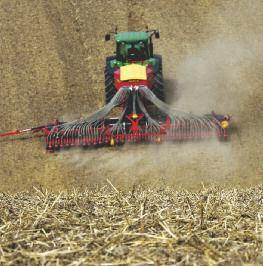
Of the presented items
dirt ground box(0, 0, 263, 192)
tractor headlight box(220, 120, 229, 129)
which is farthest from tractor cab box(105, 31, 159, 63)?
tractor headlight box(220, 120, 229, 129)

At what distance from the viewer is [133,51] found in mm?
14875

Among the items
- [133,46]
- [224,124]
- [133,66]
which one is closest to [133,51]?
[133,46]

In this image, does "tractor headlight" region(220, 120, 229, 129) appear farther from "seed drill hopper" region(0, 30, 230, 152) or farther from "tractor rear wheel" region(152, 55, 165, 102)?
"tractor rear wheel" region(152, 55, 165, 102)

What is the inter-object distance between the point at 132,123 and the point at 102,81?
14.6 ft

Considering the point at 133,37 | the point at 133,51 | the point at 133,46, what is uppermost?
the point at 133,37

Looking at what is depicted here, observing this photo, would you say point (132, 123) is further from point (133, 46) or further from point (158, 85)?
point (133, 46)

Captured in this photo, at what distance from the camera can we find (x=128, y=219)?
4.68m

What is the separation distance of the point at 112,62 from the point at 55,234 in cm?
1125

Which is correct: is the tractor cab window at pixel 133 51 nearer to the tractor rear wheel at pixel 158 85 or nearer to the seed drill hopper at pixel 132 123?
the seed drill hopper at pixel 132 123

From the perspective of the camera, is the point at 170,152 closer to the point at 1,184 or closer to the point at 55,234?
the point at 1,184

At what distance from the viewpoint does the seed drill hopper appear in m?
13.8

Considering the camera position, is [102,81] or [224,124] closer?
[224,124]

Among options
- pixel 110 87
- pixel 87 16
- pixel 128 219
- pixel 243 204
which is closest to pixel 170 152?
pixel 110 87

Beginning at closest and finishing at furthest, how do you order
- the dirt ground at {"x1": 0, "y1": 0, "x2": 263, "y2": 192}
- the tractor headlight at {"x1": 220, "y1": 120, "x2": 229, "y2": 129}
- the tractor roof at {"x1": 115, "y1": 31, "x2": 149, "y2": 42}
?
the dirt ground at {"x1": 0, "y1": 0, "x2": 263, "y2": 192} → the tractor headlight at {"x1": 220, "y1": 120, "x2": 229, "y2": 129} → the tractor roof at {"x1": 115, "y1": 31, "x2": 149, "y2": 42}
